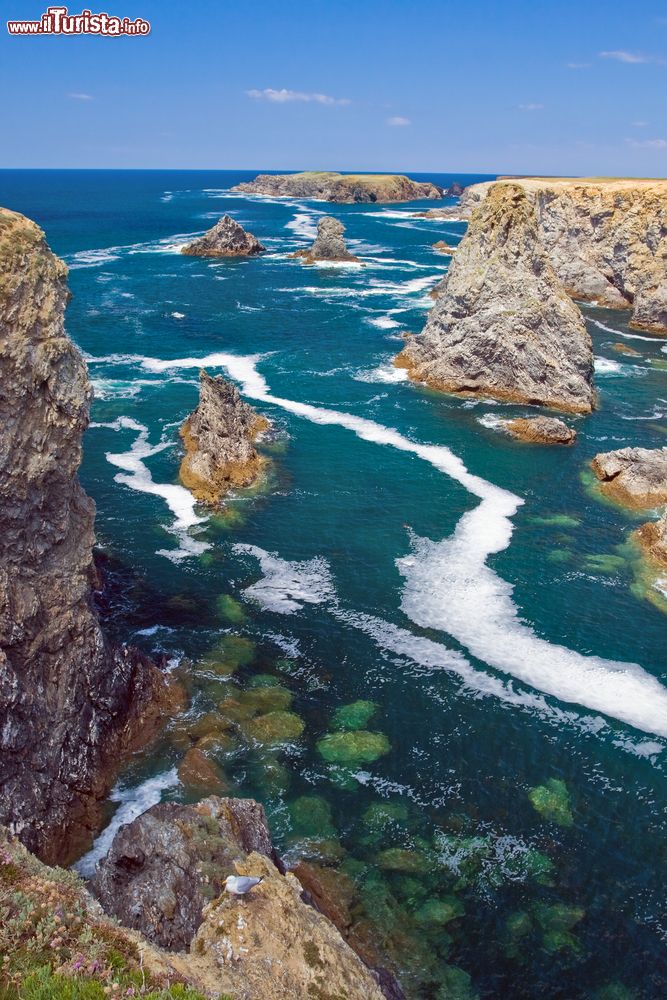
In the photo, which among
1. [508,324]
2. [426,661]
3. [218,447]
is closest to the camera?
[426,661]

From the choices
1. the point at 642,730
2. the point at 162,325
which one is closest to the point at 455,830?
the point at 642,730

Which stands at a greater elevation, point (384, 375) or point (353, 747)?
point (384, 375)

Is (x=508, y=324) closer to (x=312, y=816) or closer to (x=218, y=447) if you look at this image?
(x=218, y=447)

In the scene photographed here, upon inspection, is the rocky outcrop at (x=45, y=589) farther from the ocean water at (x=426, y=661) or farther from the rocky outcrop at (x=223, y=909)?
the rocky outcrop at (x=223, y=909)

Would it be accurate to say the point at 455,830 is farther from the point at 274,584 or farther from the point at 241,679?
the point at 274,584

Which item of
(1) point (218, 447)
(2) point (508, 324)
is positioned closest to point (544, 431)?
(2) point (508, 324)

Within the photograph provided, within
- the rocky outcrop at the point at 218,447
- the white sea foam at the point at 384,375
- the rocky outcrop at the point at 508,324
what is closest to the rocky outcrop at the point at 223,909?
the rocky outcrop at the point at 218,447

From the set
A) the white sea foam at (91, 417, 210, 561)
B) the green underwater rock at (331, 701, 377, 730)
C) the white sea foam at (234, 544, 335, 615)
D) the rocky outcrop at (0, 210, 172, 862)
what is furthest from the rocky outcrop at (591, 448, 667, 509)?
the rocky outcrop at (0, 210, 172, 862)
